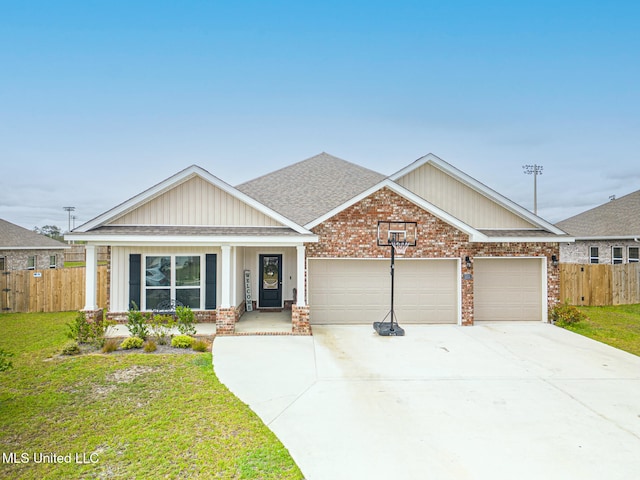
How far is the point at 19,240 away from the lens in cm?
1964

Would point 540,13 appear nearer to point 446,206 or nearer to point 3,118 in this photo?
point 446,206

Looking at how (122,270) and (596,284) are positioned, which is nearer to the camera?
(122,270)

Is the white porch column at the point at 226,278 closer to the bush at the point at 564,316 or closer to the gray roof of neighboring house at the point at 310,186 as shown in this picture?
the gray roof of neighboring house at the point at 310,186

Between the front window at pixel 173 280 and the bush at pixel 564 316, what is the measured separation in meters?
11.1

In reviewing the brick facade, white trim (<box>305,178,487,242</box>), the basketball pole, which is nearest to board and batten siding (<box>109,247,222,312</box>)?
the brick facade

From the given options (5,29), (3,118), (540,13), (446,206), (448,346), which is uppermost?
(540,13)

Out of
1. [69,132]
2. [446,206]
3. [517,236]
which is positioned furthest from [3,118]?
[517,236]

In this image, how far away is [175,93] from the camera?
17.5 meters

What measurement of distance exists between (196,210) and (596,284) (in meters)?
15.7

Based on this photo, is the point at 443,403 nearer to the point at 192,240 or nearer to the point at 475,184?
the point at 192,240

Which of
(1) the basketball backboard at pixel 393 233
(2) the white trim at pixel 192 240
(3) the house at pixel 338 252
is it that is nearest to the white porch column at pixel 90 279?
(3) the house at pixel 338 252

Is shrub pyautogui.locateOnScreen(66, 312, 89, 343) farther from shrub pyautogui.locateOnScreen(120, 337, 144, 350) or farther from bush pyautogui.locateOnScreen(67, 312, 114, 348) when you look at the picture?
shrub pyautogui.locateOnScreen(120, 337, 144, 350)

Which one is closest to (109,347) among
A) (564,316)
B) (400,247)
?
(400,247)

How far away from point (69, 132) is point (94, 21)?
7619 mm
